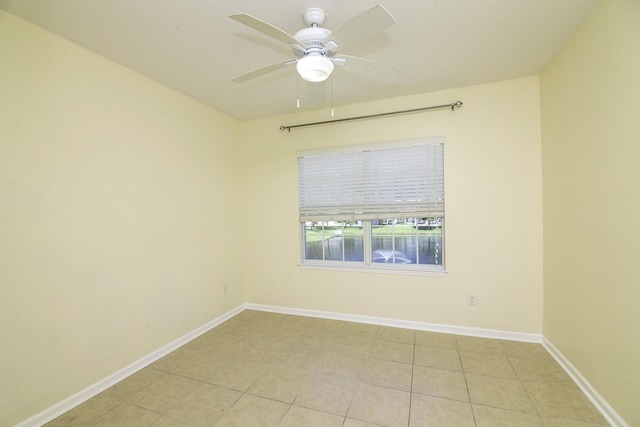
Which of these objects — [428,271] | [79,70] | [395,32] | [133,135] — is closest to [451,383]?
[428,271]

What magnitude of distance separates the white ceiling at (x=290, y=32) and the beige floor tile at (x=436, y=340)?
2667 millimetres

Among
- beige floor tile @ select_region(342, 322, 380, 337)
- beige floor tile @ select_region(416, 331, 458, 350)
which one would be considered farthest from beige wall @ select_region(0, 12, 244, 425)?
beige floor tile @ select_region(416, 331, 458, 350)

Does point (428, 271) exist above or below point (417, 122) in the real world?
below

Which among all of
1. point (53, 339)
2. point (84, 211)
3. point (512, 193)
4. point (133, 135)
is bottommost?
point (53, 339)

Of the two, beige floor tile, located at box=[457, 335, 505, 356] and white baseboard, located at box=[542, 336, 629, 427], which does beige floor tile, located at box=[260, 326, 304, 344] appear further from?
white baseboard, located at box=[542, 336, 629, 427]

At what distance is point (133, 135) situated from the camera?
7.80ft

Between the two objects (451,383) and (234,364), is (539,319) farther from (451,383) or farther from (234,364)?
(234,364)

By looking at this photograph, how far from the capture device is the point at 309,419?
1779 mm

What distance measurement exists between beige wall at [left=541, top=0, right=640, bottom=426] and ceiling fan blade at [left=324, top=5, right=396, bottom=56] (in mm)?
1436

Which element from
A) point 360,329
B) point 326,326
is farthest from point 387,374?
point 326,326

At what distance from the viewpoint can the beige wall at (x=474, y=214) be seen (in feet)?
8.72

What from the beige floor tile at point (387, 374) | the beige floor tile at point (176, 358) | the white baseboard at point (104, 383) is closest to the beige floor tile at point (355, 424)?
the beige floor tile at point (387, 374)

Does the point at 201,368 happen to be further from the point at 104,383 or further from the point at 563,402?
the point at 563,402

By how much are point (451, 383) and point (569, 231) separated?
60.8 inches
